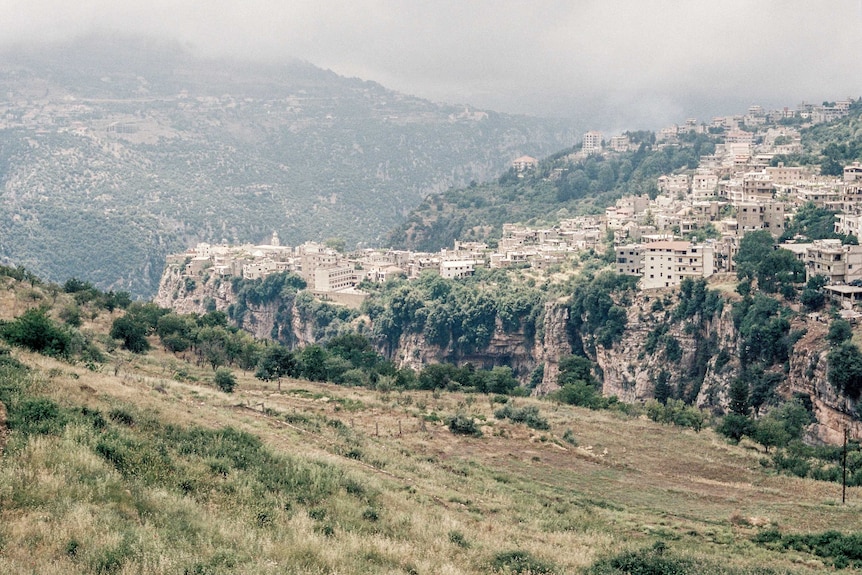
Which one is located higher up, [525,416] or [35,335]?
[35,335]

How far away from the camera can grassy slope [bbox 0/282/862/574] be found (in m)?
11.3

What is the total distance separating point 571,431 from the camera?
2872cm

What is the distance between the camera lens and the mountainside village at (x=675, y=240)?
57.9 metres

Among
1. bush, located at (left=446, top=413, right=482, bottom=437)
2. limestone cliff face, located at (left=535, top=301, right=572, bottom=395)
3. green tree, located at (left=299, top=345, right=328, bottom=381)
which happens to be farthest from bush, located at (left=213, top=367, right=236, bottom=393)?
limestone cliff face, located at (left=535, top=301, right=572, bottom=395)

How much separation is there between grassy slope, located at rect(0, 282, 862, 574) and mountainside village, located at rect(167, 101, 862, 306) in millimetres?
27372

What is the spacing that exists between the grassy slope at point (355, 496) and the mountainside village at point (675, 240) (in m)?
27.4

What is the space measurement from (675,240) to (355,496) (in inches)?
2056

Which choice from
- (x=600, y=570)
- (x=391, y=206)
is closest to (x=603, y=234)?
(x=600, y=570)

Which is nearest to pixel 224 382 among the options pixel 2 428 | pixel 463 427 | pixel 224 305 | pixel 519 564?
pixel 463 427

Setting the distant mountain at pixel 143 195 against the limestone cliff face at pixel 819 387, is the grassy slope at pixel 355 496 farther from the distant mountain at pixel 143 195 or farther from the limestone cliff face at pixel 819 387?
the distant mountain at pixel 143 195

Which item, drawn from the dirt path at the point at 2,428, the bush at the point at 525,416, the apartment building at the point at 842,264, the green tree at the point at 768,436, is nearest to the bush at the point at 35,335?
the dirt path at the point at 2,428

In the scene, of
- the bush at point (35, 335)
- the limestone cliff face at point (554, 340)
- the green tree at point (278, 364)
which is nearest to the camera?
the bush at point (35, 335)

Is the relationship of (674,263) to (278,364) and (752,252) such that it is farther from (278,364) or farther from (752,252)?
(278,364)

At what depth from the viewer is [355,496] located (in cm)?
1519
